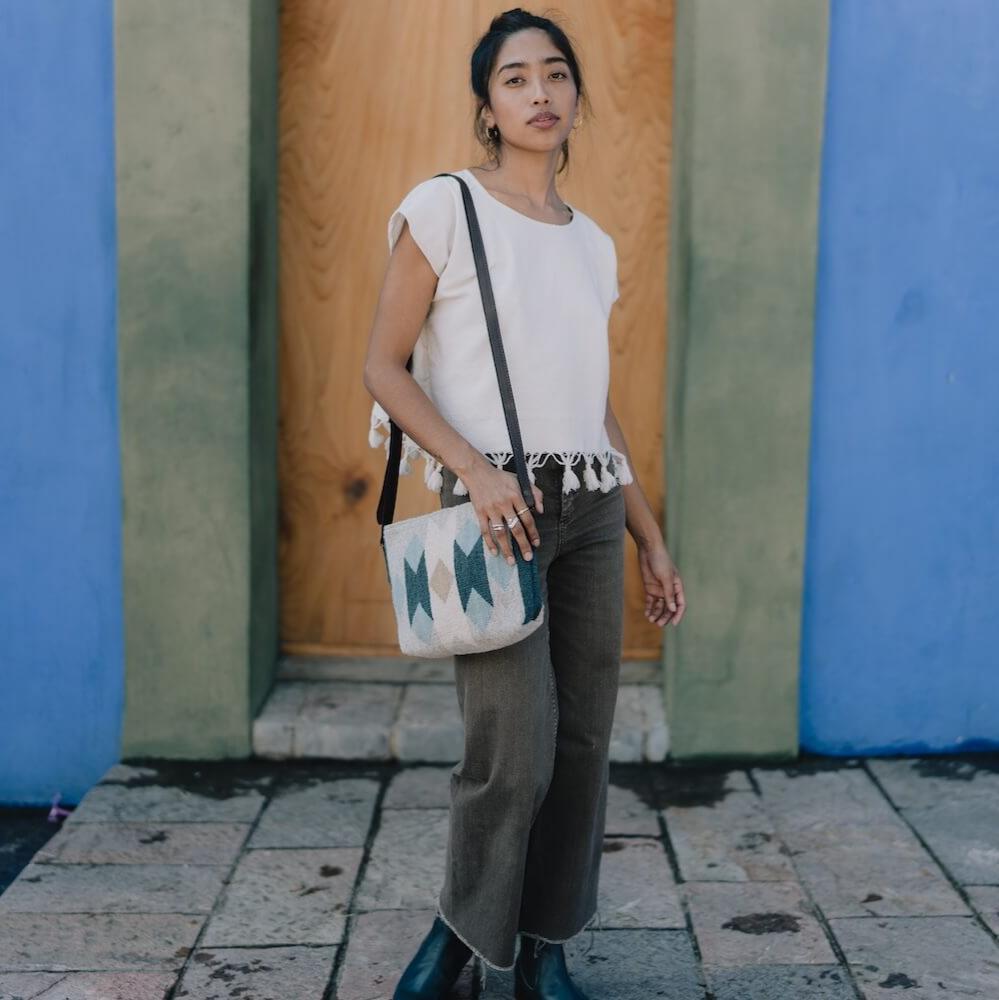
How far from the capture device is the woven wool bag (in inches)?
94.0

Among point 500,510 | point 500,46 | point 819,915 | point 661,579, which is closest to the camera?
point 500,510

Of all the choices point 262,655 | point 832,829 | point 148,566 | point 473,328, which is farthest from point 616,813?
point 473,328

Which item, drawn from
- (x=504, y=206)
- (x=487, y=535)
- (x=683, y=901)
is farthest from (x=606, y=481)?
(x=683, y=901)

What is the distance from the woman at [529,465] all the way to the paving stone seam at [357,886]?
26 centimetres

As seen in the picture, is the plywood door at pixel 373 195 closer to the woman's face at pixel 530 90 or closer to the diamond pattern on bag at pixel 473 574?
the woman's face at pixel 530 90

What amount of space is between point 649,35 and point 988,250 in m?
1.33

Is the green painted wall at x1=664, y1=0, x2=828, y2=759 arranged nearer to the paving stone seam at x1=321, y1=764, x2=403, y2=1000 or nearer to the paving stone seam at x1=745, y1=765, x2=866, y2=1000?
the paving stone seam at x1=745, y1=765, x2=866, y2=1000

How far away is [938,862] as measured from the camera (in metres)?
3.56

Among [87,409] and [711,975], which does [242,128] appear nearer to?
[87,409]

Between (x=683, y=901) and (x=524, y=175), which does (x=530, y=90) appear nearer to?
(x=524, y=175)

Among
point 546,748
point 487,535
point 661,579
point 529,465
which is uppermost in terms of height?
point 529,465

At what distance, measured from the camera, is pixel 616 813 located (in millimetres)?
3906

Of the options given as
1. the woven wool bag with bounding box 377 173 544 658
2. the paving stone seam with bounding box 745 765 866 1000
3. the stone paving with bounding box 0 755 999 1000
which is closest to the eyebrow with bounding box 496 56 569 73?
the woven wool bag with bounding box 377 173 544 658

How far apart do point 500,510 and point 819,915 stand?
61.4 inches
